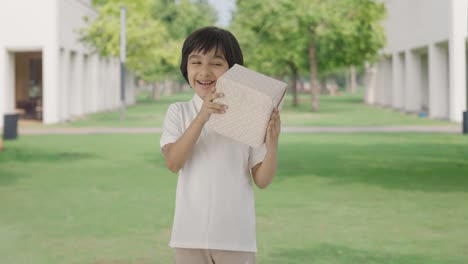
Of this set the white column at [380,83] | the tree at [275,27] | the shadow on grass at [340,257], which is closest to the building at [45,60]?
the tree at [275,27]

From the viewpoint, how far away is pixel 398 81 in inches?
1868

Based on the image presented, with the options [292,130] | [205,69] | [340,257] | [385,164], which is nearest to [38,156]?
[385,164]

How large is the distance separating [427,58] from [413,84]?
2613mm

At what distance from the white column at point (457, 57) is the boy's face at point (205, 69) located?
98.3 feet

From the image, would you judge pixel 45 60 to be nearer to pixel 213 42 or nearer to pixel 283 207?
pixel 283 207

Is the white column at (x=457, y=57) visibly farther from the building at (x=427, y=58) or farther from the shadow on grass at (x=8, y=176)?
the shadow on grass at (x=8, y=176)

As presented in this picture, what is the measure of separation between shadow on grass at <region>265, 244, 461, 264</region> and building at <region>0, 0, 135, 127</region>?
86.8ft

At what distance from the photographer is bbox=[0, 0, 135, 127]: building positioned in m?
33.2

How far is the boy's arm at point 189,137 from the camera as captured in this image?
3119 millimetres

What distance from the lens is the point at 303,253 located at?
768cm

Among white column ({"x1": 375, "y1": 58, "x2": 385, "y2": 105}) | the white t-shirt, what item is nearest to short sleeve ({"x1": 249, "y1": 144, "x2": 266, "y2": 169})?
the white t-shirt

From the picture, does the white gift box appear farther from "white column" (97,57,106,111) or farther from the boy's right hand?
"white column" (97,57,106,111)

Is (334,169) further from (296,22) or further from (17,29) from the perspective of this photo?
(296,22)

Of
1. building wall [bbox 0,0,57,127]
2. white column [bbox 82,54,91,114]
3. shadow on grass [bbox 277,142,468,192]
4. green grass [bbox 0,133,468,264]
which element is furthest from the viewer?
white column [bbox 82,54,91,114]
